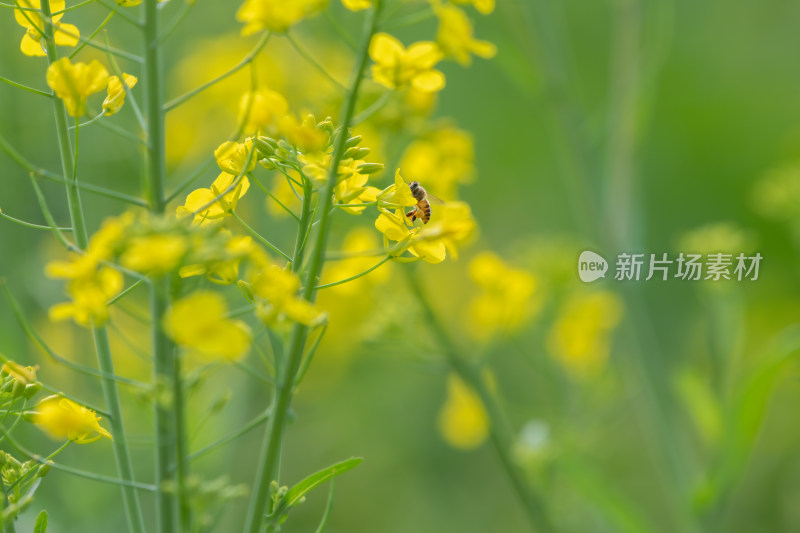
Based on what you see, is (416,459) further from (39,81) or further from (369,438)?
(39,81)

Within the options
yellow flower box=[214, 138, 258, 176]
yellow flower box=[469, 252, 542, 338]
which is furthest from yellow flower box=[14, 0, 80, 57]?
yellow flower box=[469, 252, 542, 338]

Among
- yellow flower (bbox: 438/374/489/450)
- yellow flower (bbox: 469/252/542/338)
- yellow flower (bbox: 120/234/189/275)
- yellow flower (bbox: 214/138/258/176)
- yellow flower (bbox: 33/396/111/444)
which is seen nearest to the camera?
yellow flower (bbox: 120/234/189/275)

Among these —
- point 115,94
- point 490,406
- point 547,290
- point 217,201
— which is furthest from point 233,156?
point 547,290

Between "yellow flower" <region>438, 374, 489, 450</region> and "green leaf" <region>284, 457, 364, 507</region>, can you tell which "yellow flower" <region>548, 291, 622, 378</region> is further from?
"green leaf" <region>284, 457, 364, 507</region>

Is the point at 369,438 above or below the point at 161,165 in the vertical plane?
above

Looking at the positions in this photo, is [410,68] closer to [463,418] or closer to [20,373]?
[20,373]

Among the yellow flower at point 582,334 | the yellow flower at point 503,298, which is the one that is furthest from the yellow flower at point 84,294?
the yellow flower at point 582,334

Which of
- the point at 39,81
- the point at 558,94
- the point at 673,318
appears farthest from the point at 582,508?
the point at 39,81
